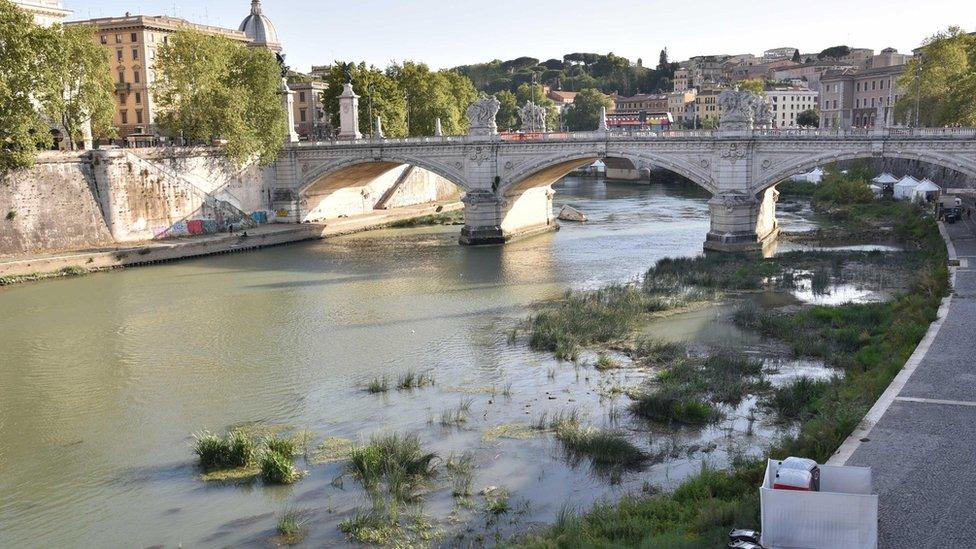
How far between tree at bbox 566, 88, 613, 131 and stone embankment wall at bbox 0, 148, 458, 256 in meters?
59.4

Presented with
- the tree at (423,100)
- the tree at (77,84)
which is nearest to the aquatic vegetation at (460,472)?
the tree at (77,84)

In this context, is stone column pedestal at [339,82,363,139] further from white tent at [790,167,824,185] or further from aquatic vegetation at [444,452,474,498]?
aquatic vegetation at [444,452,474,498]

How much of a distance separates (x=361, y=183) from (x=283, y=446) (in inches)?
1398

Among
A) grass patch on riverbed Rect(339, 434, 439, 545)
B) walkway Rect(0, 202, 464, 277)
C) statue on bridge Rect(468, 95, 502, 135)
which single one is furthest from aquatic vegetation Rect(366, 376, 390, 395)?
statue on bridge Rect(468, 95, 502, 135)

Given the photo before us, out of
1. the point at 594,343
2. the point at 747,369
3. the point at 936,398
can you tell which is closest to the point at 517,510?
the point at 936,398

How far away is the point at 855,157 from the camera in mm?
29922

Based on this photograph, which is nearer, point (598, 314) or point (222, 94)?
point (598, 314)

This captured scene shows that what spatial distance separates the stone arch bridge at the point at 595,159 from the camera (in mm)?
29683

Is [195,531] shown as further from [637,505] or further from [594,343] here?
[594,343]

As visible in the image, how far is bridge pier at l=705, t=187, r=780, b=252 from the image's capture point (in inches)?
1261

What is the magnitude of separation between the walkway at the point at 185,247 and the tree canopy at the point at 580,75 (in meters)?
85.7

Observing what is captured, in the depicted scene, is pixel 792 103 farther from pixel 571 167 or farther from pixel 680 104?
pixel 571 167

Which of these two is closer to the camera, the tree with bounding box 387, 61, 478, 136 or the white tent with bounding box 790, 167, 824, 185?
the tree with bounding box 387, 61, 478, 136

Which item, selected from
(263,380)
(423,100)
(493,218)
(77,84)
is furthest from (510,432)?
(423,100)
